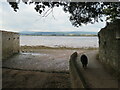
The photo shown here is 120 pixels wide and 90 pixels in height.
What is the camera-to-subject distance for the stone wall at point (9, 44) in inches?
919

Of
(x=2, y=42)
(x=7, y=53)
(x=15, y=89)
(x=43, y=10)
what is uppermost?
(x=43, y=10)

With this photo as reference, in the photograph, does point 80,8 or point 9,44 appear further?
point 9,44

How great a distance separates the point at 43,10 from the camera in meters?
10.9

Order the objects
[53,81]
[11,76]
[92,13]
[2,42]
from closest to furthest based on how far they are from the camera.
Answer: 1. [92,13]
2. [53,81]
3. [11,76]
4. [2,42]

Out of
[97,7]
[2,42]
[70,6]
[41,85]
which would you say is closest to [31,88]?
[41,85]

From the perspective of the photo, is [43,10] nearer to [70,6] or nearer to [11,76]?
[70,6]

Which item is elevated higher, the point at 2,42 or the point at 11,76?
the point at 2,42

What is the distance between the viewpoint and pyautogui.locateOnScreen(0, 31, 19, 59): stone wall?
23347mm

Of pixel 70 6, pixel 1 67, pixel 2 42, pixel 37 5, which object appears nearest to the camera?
pixel 37 5

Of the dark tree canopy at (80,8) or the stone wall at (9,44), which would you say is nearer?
the dark tree canopy at (80,8)

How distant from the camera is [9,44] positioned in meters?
25.3

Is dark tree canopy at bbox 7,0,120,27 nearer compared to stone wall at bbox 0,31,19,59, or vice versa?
dark tree canopy at bbox 7,0,120,27

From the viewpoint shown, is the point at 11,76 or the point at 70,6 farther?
the point at 11,76

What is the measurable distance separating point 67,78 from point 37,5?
23.1 ft
